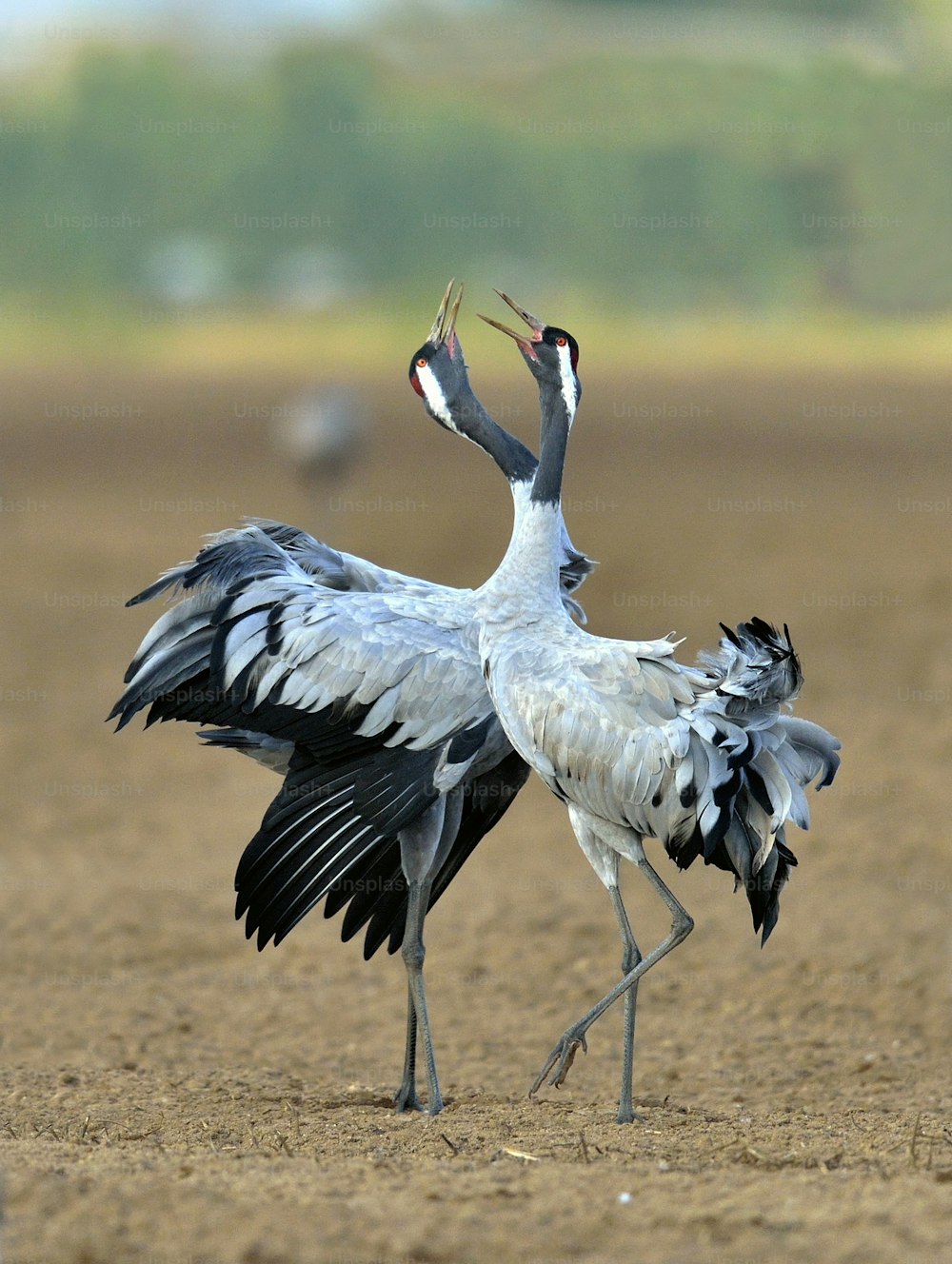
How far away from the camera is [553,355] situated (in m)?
5.66

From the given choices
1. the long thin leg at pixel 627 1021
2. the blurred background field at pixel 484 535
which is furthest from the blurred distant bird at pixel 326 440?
the long thin leg at pixel 627 1021

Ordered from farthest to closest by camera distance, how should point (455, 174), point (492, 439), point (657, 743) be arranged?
point (455, 174) → point (492, 439) → point (657, 743)

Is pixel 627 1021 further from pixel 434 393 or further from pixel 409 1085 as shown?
pixel 434 393

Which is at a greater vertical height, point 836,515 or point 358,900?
point 836,515

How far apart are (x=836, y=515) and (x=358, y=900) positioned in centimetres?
1051

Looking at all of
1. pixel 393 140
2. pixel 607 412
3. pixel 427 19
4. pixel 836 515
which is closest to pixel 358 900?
pixel 836 515

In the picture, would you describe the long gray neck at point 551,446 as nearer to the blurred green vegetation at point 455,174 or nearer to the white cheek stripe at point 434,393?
the white cheek stripe at point 434,393

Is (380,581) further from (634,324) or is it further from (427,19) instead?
(427,19)

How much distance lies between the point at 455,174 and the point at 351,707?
30882mm

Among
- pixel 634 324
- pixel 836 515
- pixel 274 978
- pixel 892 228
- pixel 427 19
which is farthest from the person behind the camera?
pixel 427 19

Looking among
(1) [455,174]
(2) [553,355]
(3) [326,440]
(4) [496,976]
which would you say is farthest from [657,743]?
(1) [455,174]

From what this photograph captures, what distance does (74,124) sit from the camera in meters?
36.9

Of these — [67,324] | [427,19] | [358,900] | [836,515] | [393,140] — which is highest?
[427,19]

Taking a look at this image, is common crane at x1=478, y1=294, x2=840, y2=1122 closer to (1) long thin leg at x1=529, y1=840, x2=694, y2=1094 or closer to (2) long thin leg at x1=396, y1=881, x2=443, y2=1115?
(1) long thin leg at x1=529, y1=840, x2=694, y2=1094
